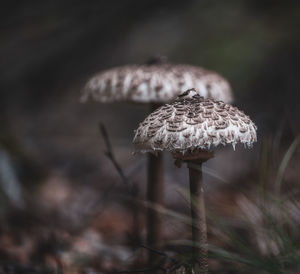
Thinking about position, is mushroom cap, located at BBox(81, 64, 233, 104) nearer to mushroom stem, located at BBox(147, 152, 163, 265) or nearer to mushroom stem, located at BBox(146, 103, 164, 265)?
mushroom stem, located at BBox(146, 103, 164, 265)

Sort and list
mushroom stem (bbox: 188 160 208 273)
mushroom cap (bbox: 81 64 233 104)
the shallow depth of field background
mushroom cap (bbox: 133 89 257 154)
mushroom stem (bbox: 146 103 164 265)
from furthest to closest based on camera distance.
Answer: the shallow depth of field background, mushroom stem (bbox: 146 103 164 265), mushroom cap (bbox: 81 64 233 104), mushroom stem (bbox: 188 160 208 273), mushroom cap (bbox: 133 89 257 154)

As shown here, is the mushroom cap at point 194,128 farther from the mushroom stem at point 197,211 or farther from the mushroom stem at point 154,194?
the mushroom stem at point 154,194

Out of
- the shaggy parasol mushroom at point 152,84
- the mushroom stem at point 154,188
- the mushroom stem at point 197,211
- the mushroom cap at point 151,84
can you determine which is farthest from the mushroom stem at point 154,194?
the mushroom stem at point 197,211

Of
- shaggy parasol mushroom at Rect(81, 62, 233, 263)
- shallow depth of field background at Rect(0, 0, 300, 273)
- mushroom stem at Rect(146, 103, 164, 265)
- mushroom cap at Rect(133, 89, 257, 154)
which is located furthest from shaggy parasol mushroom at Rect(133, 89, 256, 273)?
mushroom stem at Rect(146, 103, 164, 265)

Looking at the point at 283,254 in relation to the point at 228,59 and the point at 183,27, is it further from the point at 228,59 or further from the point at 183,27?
the point at 183,27

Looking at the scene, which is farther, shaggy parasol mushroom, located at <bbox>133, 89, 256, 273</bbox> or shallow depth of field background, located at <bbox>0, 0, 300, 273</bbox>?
shallow depth of field background, located at <bbox>0, 0, 300, 273</bbox>

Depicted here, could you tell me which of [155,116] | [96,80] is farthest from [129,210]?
[155,116]
